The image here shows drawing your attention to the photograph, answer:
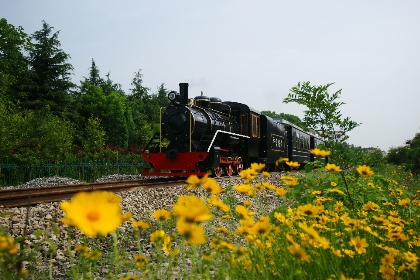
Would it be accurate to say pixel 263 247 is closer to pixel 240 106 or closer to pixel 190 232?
pixel 190 232

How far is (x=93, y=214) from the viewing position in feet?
3.43

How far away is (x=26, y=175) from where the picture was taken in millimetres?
14688

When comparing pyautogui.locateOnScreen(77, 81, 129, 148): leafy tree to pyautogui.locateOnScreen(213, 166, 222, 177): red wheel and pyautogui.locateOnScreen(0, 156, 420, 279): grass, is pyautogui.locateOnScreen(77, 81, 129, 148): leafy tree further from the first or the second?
pyautogui.locateOnScreen(0, 156, 420, 279): grass

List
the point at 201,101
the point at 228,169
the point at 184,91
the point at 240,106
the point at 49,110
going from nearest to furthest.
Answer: the point at 184,91 → the point at 228,169 → the point at 201,101 → the point at 240,106 → the point at 49,110

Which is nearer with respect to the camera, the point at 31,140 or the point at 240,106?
the point at 240,106

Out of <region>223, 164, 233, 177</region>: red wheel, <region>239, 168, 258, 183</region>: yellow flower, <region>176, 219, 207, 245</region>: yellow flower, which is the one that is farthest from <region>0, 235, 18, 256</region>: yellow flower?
<region>223, 164, 233, 177</region>: red wheel

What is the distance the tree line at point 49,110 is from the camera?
16.4 meters

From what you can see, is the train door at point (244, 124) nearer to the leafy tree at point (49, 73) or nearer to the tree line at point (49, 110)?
the tree line at point (49, 110)

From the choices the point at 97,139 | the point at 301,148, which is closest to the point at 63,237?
the point at 301,148

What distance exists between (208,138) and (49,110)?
1640 centimetres

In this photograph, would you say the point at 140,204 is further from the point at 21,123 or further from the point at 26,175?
the point at 21,123

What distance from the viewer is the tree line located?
16.4 metres

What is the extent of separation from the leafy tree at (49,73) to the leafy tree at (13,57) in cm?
74

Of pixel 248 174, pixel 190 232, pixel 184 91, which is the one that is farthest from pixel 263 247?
pixel 184 91
